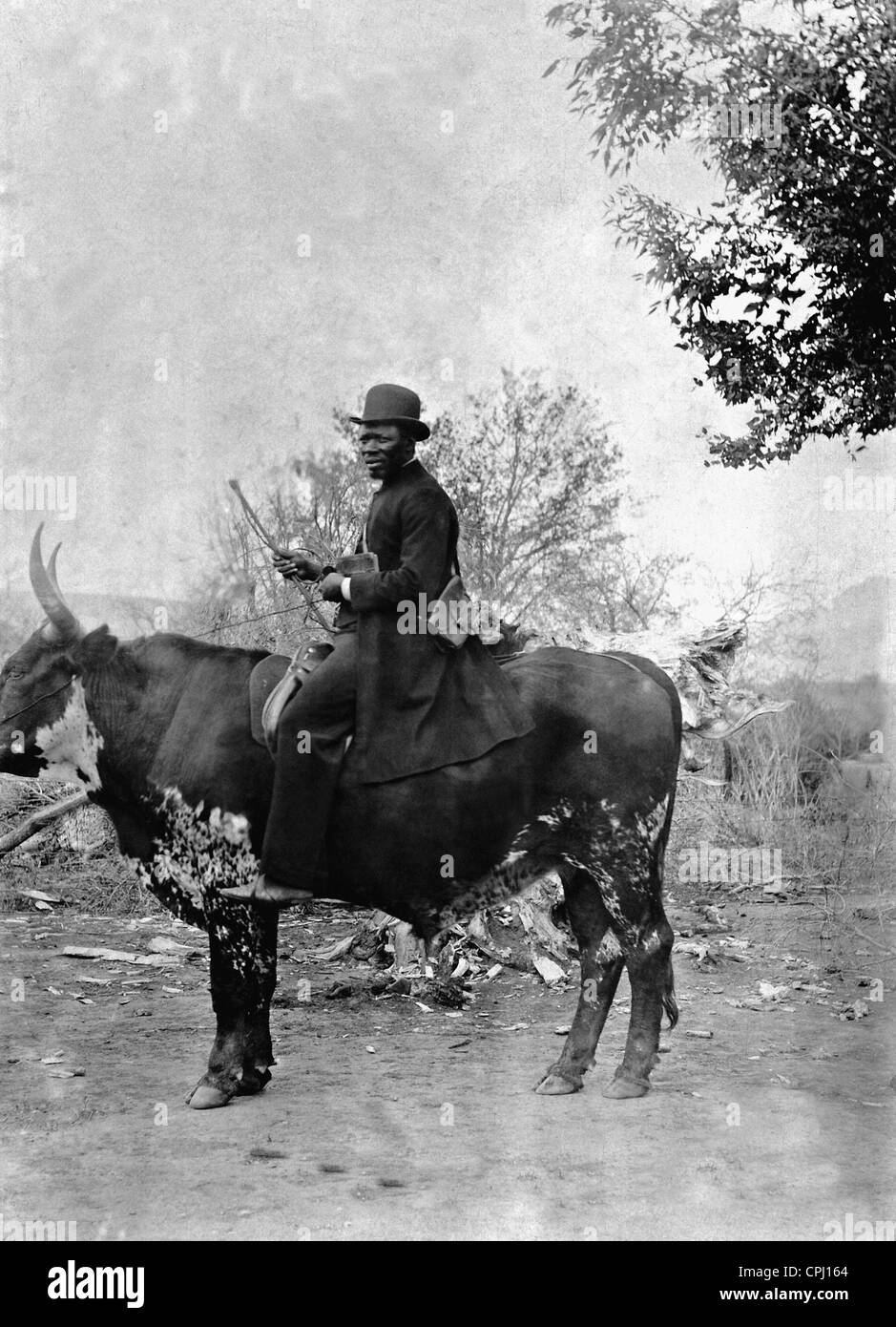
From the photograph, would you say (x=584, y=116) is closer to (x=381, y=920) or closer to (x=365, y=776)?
(x=365, y=776)

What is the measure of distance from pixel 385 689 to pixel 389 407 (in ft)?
3.64

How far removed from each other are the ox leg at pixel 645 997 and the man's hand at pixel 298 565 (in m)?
1.90

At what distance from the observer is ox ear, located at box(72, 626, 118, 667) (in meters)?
5.12

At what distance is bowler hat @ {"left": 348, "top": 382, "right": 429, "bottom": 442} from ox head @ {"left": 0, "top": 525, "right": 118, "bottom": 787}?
1.41 m

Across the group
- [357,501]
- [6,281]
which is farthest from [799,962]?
[6,281]

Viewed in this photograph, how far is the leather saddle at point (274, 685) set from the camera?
4809 mm

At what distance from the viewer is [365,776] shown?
15.7 ft

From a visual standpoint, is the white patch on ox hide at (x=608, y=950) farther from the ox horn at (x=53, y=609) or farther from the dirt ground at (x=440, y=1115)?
the ox horn at (x=53, y=609)
